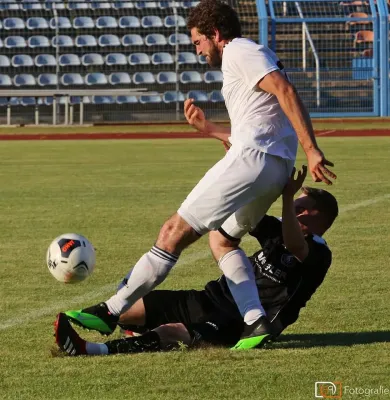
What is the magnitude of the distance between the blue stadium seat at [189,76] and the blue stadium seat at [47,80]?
13.6 feet

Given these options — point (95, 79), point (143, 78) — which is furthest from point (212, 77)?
point (95, 79)

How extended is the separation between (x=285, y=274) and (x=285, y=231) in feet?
1.12

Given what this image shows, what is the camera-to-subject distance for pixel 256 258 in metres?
5.74

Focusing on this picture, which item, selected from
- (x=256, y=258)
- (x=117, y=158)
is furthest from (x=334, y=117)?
(x=256, y=258)

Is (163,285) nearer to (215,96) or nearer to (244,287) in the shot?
(244,287)

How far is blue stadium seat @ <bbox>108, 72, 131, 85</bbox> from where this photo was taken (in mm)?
33688

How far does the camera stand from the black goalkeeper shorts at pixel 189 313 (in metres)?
5.48

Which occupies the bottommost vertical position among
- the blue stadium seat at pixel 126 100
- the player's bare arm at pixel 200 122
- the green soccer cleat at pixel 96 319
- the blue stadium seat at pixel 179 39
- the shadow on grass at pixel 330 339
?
the blue stadium seat at pixel 126 100

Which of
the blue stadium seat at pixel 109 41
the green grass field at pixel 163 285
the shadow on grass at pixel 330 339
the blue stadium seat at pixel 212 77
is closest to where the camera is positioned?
the green grass field at pixel 163 285

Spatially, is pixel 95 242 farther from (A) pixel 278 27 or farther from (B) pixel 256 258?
(A) pixel 278 27

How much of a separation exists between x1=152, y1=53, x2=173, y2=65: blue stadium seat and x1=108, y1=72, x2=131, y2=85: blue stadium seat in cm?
101

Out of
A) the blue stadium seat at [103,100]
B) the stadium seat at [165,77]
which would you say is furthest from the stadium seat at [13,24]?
the stadium seat at [165,77]

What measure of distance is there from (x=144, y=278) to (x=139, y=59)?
29.4 metres

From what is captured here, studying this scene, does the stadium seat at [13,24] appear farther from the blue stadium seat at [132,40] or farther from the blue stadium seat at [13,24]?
the blue stadium seat at [132,40]
